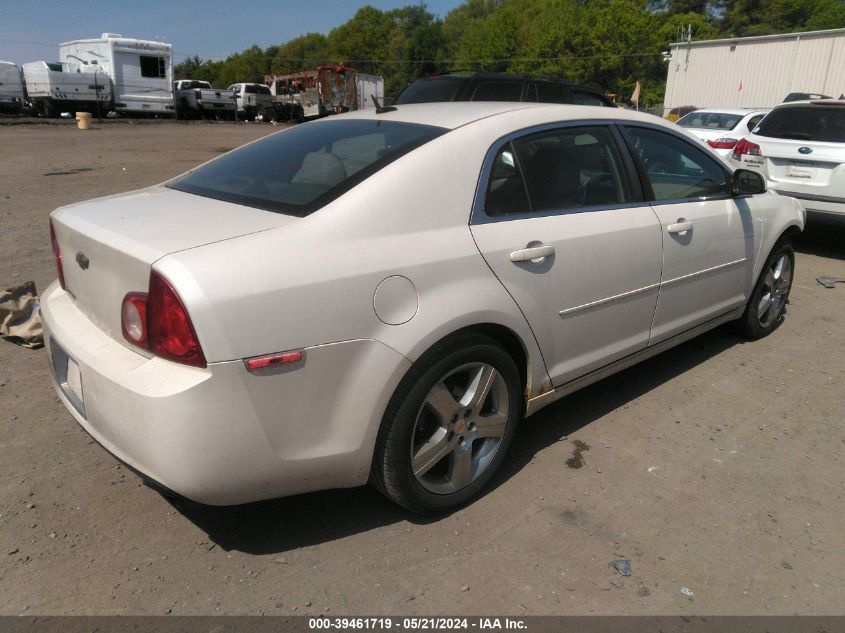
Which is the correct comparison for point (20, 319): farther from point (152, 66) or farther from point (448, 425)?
point (152, 66)

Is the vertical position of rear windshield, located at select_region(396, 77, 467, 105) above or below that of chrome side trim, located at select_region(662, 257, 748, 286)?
above

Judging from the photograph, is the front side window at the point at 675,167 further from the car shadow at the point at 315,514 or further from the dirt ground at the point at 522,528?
the car shadow at the point at 315,514

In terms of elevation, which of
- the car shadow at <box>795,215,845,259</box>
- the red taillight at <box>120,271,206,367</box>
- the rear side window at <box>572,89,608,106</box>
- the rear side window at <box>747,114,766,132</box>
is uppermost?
the rear side window at <box>572,89,608,106</box>

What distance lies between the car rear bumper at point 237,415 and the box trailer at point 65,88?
30722 millimetres

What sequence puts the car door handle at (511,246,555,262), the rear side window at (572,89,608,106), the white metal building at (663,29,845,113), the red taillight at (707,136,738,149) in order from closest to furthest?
the car door handle at (511,246,555,262)
the rear side window at (572,89,608,106)
the red taillight at (707,136,738,149)
the white metal building at (663,29,845,113)

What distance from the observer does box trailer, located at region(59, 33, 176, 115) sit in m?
29.1

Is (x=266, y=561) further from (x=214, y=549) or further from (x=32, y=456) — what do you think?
(x=32, y=456)

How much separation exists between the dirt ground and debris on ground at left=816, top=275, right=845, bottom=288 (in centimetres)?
285

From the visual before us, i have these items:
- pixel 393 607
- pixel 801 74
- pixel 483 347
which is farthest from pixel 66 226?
pixel 801 74

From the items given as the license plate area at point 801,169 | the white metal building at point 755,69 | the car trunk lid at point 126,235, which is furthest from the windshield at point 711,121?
the white metal building at point 755,69

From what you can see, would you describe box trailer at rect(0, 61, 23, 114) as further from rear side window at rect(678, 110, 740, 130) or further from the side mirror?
the side mirror

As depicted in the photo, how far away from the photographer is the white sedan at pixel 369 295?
217 cm

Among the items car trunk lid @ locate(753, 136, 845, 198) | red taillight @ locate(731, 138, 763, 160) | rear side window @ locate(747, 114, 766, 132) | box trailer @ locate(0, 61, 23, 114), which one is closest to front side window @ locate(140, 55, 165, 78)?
box trailer @ locate(0, 61, 23, 114)

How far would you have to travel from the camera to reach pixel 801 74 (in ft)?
79.9
